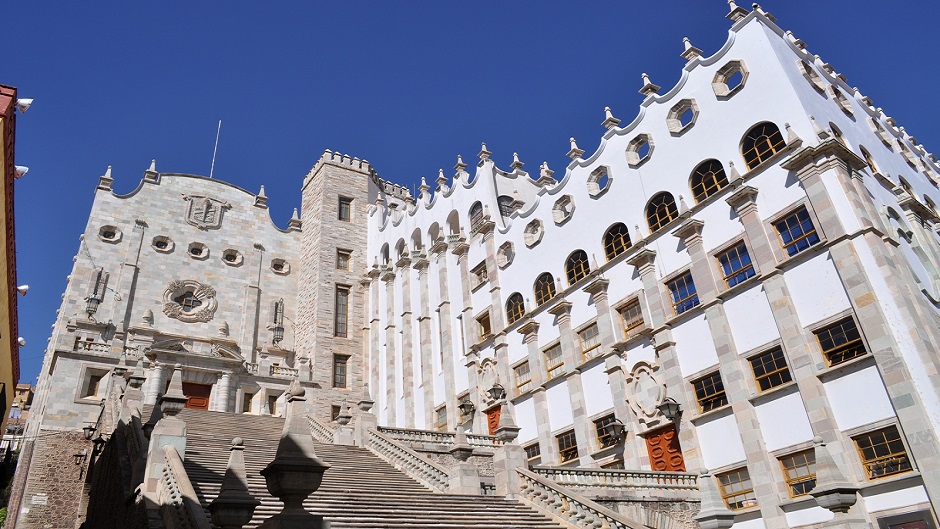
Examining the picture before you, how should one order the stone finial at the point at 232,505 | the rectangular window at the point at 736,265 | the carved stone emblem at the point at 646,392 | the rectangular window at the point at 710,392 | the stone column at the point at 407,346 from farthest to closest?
the stone column at the point at 407,346 → the carved stone emblem at the point at 646,392 → the rectangular window at the point at 736,265 → the rectangular window at the point at 710,392 → the stone finial at the point at 232,505

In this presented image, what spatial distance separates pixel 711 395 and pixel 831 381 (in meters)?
3.68

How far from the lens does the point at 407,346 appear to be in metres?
34.1

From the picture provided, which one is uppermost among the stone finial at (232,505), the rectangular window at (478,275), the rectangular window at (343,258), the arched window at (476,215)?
the rectangular window at (343,258)

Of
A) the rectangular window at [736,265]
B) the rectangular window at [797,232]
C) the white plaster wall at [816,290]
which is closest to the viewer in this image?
the white plaster wall at [816,290]

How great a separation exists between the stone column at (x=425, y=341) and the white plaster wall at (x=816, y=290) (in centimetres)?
1801

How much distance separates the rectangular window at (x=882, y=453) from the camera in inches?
596

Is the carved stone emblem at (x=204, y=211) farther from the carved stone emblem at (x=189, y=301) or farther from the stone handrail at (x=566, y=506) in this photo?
the stone handrail at (x=566, y=506)

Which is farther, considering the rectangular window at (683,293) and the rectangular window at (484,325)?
the rectangular window at (484,325)

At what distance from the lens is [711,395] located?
19.7 m

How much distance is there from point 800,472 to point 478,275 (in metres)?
17.6

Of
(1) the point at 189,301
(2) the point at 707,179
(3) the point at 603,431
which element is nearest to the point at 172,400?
(3) the point at 603,431

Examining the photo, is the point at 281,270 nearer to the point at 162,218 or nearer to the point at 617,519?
the point at 162,218

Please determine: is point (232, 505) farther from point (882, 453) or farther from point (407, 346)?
point (407, 346)

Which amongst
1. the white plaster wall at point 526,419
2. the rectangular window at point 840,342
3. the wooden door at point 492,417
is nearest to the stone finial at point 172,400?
the white plaster wall at point 526,419
